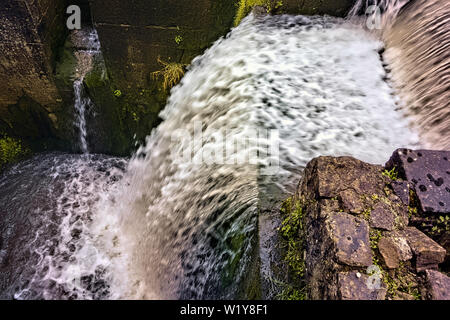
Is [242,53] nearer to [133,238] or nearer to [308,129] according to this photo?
[308,129]

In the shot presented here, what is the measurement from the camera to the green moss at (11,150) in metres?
4.94

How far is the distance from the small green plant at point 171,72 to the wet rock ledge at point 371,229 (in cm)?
266

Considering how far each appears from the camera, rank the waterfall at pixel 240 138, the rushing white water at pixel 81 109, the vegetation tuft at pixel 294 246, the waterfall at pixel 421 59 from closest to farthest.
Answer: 1. the vegetation tuft at pixel 294 246
2. the waterfall at pixel 240 138
3. the waterfall at pixel 421 59
4. the rushing white water at pixel 81 109

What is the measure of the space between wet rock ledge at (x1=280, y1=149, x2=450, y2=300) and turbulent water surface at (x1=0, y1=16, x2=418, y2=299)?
381 millimetres

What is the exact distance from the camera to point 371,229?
1.87 m

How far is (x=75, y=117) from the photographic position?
4688 millimetres

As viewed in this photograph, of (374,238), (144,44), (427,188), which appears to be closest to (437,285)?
(374,238)

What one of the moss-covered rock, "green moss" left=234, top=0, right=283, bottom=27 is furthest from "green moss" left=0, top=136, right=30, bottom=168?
"green moss" left=234, top=0, right=283, bottom=27

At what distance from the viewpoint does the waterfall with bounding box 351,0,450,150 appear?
323cm

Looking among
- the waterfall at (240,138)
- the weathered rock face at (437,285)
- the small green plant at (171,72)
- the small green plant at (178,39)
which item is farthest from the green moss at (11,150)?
the weathered rock face at (437,285)

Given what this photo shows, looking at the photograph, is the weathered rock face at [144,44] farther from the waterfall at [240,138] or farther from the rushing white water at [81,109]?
the waterfall at [240,138]

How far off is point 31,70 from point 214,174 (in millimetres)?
3287

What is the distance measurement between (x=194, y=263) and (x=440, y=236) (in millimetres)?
2024
